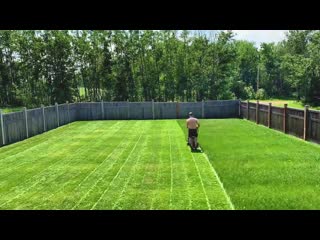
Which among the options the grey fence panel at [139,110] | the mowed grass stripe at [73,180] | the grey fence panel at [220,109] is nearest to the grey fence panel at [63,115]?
the grey fence panel at [139,110]

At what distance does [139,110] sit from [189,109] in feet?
15.2

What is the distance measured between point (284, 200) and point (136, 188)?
354cm

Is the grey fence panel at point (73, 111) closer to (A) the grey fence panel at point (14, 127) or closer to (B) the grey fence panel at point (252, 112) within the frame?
(A) the grey fence panel at point (14, 127)

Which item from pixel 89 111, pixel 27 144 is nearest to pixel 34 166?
pixel 27 144

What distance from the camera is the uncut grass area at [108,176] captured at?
26.5 feet

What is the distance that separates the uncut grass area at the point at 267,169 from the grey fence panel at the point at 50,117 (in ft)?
35.3

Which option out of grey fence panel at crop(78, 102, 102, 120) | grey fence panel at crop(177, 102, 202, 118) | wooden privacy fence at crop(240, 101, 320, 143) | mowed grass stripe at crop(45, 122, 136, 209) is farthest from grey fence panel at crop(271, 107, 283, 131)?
grey fence panel at crop(78, 102, 102, 120)

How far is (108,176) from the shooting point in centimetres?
1066

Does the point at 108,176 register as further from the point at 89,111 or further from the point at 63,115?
the point at 89,111

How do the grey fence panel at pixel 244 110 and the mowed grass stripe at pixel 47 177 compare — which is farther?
the grey fence panel at pixel 244 110

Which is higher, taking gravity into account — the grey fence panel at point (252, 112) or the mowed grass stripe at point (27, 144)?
the grey fence panel at point (252, 112)

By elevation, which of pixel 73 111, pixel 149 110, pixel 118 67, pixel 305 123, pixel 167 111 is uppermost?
pixel 118 67

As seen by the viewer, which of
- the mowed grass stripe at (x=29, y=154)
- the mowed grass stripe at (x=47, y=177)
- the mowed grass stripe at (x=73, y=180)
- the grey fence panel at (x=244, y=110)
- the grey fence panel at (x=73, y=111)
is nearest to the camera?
the mowed grass stripe at (x=73, y=180)
